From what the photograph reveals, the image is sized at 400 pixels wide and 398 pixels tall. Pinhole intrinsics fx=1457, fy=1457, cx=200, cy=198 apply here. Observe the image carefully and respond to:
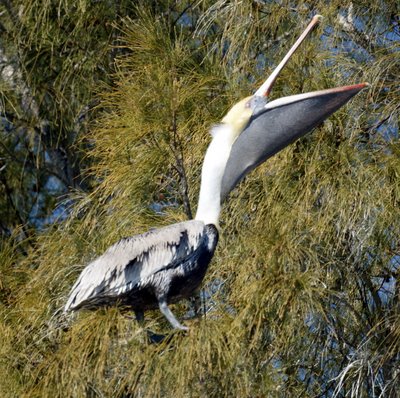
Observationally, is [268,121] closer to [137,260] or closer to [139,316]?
[137,260]

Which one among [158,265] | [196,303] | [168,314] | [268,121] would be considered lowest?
[196,303]

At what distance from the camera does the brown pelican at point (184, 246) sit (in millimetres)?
4703

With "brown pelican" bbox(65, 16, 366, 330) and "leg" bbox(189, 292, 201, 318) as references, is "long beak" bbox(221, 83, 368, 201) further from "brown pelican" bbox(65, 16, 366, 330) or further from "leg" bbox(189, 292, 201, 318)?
"leg" bbox(189, 292, 201, 318)

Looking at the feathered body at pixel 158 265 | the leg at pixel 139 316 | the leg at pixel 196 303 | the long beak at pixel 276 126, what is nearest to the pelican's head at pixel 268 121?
the long beak at pixel 276 126

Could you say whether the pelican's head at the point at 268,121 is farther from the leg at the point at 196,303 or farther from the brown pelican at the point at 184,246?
the leg at the point at 196,303

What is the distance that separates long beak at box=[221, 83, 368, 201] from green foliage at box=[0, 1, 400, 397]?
201mm

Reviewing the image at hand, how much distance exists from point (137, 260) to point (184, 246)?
6.3 inches

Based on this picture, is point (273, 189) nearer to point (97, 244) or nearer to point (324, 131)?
point (324, 131)

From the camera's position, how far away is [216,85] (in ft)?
18.8

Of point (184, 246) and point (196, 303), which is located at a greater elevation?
point (184, 246)

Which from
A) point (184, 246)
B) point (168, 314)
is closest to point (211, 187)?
point (184, 246)

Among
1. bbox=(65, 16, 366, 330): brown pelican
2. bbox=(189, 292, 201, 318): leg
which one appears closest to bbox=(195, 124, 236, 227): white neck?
bbox=(65, 16, 366, 330): brown pelican

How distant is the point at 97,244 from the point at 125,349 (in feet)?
3.09

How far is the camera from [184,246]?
4.71 metres
